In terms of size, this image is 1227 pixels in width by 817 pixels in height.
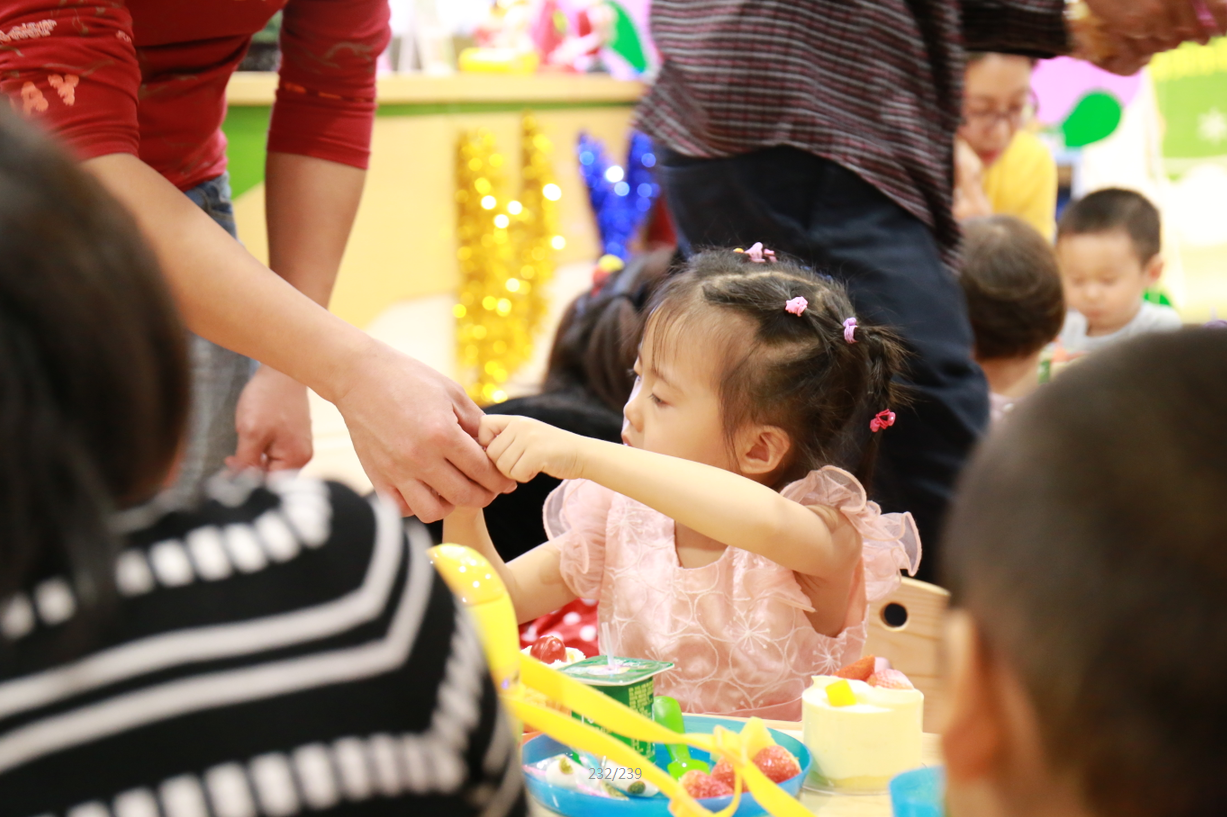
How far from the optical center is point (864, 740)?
84 cm

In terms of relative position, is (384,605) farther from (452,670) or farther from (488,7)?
(488,7)

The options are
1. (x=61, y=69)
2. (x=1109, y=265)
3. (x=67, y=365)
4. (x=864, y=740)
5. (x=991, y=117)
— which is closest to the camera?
(x=67, y=365)

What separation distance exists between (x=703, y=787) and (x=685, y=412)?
53cm

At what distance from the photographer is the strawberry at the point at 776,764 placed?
0.80 m

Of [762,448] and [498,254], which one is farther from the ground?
[762,448]

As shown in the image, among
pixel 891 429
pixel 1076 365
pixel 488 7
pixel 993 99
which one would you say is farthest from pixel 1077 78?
pixel 1076 365

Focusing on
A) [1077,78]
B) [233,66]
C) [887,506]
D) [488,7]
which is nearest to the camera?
[233,66]

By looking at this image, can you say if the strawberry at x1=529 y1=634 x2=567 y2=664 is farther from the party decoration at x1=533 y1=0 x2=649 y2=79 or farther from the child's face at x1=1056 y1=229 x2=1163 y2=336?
the party decoration at x1=533 y1=0 x2=649 y2=79

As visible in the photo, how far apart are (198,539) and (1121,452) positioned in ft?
1.12

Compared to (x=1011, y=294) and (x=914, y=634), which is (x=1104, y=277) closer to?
(x=1011, y=294)

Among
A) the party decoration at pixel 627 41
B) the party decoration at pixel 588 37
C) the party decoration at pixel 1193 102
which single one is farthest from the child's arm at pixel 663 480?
the party decoration at pixel 1193 102

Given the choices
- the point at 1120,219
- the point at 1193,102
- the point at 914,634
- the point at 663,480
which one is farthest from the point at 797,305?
the point at 1193,102

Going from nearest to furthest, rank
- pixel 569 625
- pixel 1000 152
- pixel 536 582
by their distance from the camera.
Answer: pixel 536 582 → pixel 569 625 → pixel 1000 152

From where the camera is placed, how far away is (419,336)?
3301 millimetres
